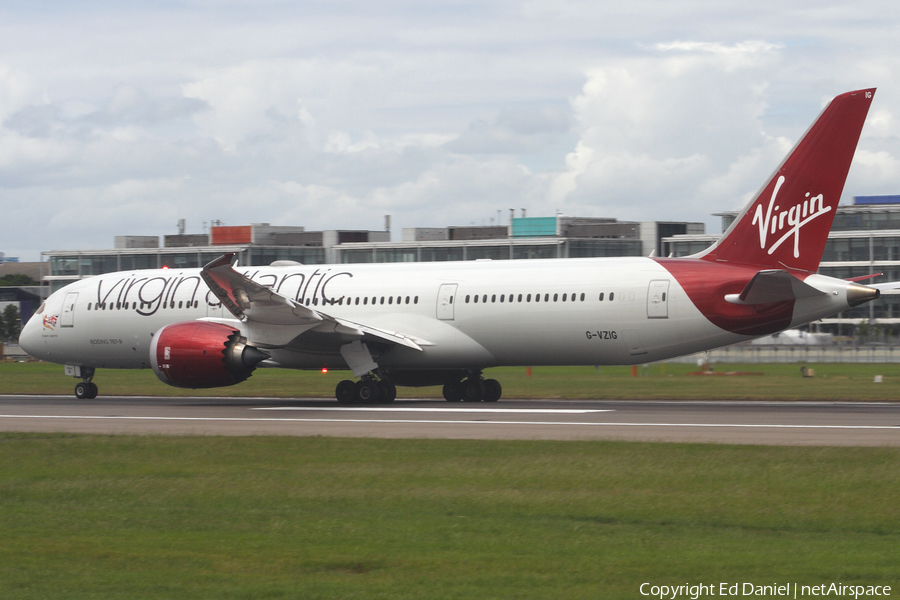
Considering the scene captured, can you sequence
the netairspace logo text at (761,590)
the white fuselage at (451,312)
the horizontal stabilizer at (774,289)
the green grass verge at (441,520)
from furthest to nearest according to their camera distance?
1. the white fuselage at (451,312)
2. the horizontal stabilizer at (774,289)
3. the green grass verge at (441,520)
4. the netairspace logo text at (761,590)

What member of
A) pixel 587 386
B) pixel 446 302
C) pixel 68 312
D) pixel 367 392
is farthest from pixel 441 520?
pixel 68 312

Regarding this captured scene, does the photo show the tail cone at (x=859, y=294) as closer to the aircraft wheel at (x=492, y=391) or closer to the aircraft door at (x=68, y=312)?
the aircraft wheel at (x=492, y=391)

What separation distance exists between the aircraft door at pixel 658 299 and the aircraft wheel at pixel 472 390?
5770 mm

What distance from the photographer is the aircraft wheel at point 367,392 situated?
28.4m

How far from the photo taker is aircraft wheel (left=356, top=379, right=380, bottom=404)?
28.4 m

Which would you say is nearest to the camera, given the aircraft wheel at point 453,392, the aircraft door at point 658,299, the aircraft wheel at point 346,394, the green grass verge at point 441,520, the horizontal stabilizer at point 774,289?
the green grass verge at point 441,520

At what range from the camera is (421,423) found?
21984mm

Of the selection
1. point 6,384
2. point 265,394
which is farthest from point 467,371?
point 6,384

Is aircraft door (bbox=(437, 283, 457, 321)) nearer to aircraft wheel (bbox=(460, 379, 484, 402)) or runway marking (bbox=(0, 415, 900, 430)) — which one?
aircraft wheel (bbox=(460, 379, 484, 402))

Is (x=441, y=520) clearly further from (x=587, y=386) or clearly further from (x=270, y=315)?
(x=587, y=386)

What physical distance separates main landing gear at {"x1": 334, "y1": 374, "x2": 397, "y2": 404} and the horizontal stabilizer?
949 centimetres

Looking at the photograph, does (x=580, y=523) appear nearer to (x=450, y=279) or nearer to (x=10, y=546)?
(x=10, y=546)

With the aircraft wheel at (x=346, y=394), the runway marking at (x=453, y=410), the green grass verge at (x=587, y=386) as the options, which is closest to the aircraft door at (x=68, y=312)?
the green grass verge at (x=587, y=386)

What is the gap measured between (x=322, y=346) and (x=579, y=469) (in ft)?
48.2
